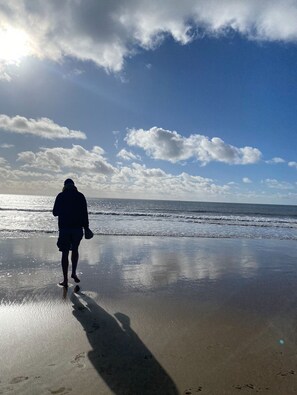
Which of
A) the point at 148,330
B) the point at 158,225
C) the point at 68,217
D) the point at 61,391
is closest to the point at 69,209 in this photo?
the point at 68,217

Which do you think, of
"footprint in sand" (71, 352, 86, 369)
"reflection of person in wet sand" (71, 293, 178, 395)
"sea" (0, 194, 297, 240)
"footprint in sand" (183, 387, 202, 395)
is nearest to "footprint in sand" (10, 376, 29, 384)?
"footprint in sand" (71, 352, 86, 369)

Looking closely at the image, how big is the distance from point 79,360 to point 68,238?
3429 millimetres

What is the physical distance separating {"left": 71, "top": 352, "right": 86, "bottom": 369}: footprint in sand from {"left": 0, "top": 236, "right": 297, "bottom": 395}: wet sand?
10 mm

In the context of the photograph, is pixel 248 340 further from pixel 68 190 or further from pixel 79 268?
pixel 79 268

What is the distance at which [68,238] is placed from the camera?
21.4 ft

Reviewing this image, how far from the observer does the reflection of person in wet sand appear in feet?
9.50

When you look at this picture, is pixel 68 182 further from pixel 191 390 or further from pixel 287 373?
pixel 287 373

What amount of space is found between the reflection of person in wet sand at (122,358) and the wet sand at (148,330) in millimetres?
10

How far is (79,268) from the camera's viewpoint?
8.19m

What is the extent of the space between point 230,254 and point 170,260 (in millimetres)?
2700

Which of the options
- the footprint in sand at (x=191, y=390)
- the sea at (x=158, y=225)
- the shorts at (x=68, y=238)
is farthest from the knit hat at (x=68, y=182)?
the sea at (x=158, y=225)

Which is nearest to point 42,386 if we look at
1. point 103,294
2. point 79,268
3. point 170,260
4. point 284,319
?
point 103,294

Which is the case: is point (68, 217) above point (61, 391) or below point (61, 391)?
above

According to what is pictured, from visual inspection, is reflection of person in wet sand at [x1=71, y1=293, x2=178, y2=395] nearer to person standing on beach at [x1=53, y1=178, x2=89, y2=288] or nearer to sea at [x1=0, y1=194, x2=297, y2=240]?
person standing on beach at [x1=53, y1=178, x2=89, y2=288]
